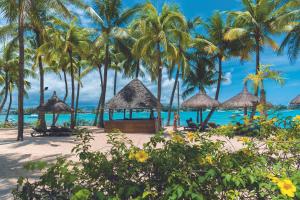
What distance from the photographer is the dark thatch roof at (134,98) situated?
55.2 ft

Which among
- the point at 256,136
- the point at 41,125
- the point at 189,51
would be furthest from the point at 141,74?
the point at 256,136

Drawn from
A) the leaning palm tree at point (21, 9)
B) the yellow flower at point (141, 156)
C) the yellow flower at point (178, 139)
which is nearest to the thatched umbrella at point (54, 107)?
the leaning palm tree at point (21, 9)

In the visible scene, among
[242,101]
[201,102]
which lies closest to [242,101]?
[242,101]

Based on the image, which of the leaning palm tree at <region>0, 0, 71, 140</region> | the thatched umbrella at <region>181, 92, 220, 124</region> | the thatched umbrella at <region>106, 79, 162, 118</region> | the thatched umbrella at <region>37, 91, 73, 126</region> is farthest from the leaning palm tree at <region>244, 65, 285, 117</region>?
the thatched umbrella at <region>37, 91, 73, 126</region>

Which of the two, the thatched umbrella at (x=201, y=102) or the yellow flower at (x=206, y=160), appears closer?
the yellow flower at (x=206, y=160)

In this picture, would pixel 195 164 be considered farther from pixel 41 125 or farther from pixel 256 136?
pixel 41 125

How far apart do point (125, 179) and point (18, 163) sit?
6256 mm

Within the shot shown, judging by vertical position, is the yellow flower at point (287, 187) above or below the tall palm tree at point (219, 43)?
below

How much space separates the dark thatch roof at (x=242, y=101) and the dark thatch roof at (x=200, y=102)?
0.81 m

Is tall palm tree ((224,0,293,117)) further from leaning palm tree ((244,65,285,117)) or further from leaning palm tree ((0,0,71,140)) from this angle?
leaning palm tree ((0,0,71,140))

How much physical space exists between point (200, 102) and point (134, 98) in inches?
187

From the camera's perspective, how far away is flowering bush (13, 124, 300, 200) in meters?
1.68

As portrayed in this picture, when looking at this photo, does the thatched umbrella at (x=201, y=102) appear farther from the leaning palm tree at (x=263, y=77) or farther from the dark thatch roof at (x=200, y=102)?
the leaning palm tree at (x=263, y=77)

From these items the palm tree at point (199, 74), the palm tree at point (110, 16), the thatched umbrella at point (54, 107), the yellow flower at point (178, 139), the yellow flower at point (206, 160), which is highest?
the palm tree at point (110, 16)
